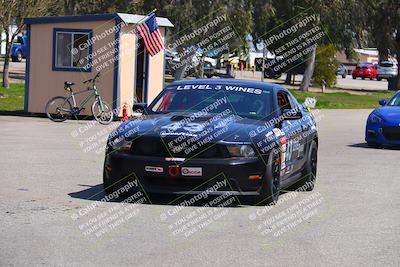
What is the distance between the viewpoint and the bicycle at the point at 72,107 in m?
23.2

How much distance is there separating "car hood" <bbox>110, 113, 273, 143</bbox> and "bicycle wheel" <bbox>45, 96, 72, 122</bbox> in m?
13.1

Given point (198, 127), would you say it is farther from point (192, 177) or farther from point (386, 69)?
point (386, 69)

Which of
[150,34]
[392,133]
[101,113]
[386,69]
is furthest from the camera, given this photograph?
[386,69]

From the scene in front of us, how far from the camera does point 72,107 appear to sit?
77.2ft

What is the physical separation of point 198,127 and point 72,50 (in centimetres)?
1522

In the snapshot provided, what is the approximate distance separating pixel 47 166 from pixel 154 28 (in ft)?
38.9

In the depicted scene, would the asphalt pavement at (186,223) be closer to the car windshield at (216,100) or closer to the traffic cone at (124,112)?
the car windshield at (216,100)

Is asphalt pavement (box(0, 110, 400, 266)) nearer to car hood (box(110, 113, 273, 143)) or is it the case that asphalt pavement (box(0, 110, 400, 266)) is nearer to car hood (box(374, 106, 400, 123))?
car hood (box(110, 113, 273, 143))

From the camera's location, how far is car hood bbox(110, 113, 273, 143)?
9.89 m

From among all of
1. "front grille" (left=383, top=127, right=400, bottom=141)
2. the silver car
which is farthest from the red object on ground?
"front grille" (left=383, top=127, right=400, bottom=141)

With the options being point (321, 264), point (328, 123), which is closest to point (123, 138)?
point (321, 264)

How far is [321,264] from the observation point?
7.16 metres

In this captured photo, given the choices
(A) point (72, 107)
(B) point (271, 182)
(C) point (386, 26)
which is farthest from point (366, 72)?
(B) point (271, 182)

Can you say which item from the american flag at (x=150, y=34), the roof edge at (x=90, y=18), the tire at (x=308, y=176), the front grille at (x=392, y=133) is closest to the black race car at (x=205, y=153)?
the tire at (x=308, y=176)
